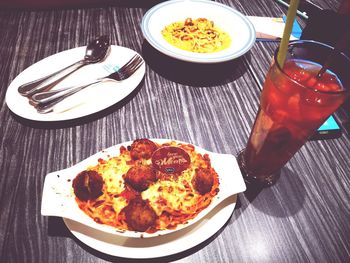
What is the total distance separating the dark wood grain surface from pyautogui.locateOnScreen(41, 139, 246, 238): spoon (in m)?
0.11

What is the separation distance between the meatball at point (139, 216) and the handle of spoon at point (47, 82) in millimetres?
667

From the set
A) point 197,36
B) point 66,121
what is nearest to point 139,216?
point 66,121

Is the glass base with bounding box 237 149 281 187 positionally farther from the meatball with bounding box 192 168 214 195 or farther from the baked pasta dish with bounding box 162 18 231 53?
the baked pasta dish with bounding box 162 18 231 53

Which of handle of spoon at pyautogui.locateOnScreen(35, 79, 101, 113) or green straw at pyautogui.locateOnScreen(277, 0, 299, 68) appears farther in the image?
handle of spoon at pyautogui.locateOnScreen(35, 79, 101, 113)

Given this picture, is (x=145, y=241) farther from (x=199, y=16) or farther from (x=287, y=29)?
(x=199, y=16)

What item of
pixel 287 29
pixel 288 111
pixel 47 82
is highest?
pixel 287 29

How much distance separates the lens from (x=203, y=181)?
0.81 m

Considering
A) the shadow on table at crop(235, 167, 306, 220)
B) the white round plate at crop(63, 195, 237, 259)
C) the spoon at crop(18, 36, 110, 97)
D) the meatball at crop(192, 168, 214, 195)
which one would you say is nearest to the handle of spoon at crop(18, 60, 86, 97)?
the spoon at crop(18, 36, 110, 97)

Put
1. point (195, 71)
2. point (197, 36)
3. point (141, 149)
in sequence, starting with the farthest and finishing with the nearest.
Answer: point (197, 36)
point (195, 71)
point (141, 149)

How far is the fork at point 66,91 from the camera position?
1.09m

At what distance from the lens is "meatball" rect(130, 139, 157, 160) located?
89 cm

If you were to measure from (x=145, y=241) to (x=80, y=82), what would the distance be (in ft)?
2.46

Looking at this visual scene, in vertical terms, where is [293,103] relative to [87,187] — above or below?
above

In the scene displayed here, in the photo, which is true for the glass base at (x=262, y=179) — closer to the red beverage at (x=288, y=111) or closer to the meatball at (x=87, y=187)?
the red beverage at (x=288, y=111)
